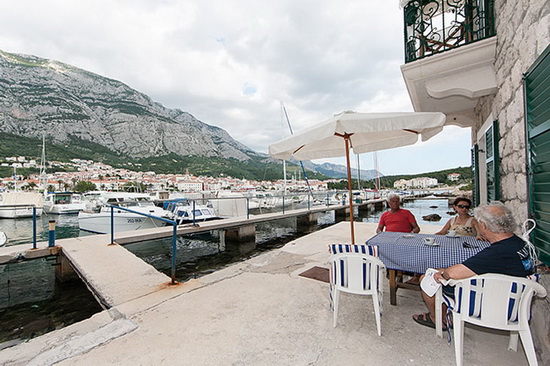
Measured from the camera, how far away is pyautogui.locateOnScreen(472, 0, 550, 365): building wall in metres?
1.75

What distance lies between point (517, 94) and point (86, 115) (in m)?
92.1

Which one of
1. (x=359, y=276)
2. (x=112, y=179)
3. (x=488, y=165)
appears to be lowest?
(x=359, y=276)

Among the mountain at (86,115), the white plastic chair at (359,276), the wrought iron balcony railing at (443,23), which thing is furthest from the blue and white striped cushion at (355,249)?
the mountain at (86,115)

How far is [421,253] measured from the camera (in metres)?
2.33

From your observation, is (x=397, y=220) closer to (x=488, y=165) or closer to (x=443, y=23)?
(x=488, y=165)

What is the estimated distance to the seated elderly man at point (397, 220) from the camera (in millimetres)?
3573

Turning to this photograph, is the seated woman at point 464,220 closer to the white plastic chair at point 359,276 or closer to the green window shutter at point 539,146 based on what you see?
the green window shutter at point 539,146

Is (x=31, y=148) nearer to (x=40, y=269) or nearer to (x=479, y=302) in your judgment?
(x=40, y=269)

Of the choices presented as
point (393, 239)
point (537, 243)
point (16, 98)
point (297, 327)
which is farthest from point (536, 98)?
point (16, 98)

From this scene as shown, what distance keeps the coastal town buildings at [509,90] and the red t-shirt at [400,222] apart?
1029mm

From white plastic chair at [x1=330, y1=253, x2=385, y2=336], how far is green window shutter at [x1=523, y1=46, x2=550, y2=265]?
1098 mm

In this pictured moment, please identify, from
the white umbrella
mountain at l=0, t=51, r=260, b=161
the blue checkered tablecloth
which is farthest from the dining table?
mountain at l=0, t=51, r=260, b=161

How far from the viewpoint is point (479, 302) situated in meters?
1.56

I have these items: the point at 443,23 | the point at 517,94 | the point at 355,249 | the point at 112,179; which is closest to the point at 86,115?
the point at 112,179
